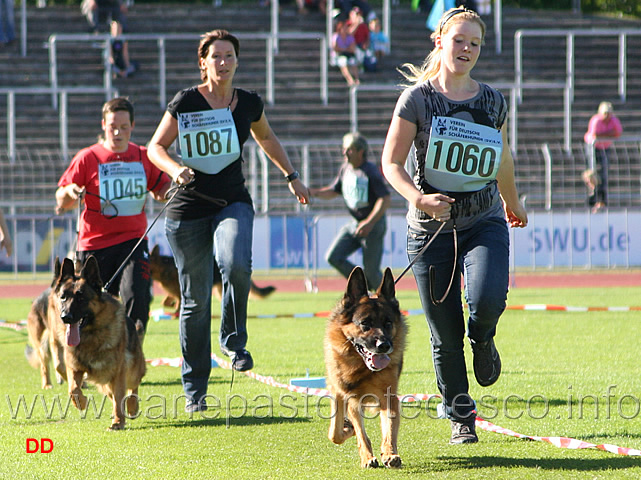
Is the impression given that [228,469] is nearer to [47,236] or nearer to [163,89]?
[47,236]

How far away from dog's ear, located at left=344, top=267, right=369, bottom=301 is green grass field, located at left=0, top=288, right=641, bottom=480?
80cm

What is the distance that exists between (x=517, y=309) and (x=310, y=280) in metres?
5.19

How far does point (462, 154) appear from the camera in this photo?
15.6 ft

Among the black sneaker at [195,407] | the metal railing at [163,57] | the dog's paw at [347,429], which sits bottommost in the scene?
the black sneaker at [195,407]

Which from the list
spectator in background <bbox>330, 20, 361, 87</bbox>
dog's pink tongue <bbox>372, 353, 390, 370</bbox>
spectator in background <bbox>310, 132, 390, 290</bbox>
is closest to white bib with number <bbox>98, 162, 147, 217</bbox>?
dog's pink tongue <bbox>372, 353, 390, 370</bbox>

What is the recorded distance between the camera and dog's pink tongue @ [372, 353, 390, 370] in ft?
15.2

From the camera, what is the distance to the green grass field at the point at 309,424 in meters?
4.55

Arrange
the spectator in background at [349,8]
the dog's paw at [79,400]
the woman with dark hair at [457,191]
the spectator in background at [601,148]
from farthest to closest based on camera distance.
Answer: the spectator in background at [349,8], the spectator in background at [601,148], the dog's paw at [79,400], the woman with dark hair at [457,191]

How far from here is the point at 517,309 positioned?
1256 cm

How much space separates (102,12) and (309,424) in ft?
69.2

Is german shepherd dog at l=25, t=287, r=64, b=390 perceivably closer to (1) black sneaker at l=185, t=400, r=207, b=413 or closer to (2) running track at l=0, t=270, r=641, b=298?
(1) black sneaker at l=185, t=400, r=207, b=413

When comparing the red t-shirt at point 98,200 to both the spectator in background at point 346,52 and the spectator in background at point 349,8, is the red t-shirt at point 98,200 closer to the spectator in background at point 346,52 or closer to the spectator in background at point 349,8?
the spectator in background at point 346,52

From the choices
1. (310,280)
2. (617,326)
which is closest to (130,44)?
(310,280)

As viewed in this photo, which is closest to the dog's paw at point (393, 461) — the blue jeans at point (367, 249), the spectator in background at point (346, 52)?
the blue jeans at point (367, 249)
